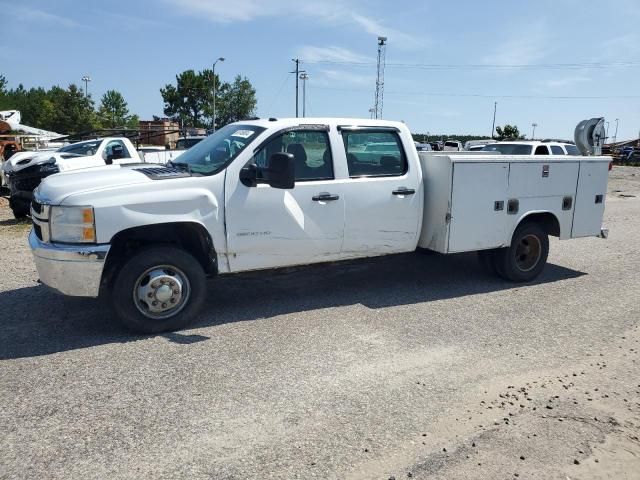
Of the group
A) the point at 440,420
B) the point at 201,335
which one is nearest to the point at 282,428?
the point at 440,420

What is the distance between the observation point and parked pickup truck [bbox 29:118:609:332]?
15.7 feet

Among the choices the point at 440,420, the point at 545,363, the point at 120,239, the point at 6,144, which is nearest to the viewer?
the point at 440,420

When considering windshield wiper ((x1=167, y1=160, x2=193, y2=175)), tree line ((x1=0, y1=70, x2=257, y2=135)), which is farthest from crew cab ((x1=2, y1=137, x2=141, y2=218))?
tree line ((x1=0, y1=70, x2=257, y2=135))

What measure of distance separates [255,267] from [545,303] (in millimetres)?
3429

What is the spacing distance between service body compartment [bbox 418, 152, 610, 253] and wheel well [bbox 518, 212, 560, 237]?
0.19 feet

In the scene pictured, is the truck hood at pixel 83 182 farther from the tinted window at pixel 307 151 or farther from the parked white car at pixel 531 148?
the parked white car at pixel 531 148

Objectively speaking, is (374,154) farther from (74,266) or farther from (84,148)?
(84,148)

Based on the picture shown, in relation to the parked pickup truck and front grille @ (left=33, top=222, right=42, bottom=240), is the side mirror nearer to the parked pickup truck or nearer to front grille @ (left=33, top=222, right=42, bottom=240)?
the parked pickup truck

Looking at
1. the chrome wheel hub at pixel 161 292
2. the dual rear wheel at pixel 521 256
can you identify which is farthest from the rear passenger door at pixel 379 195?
the chrome wheel hub at pixel 161 292

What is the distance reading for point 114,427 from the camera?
11.4 ft

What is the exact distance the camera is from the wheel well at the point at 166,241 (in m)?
4.97

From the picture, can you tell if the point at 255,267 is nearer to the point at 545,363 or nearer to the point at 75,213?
the point at 75,213

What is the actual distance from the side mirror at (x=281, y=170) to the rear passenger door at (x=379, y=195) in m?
0.91

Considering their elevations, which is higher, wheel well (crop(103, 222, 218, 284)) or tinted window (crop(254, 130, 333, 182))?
tinted window (crop(254, 130, 333, 182))
